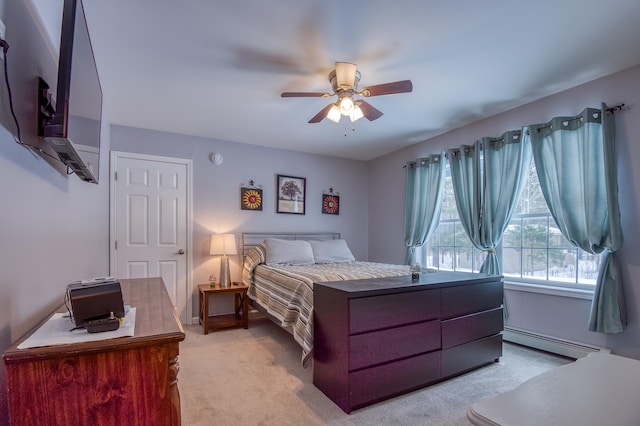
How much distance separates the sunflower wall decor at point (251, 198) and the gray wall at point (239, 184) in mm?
64

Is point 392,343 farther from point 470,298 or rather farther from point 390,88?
point 390,88

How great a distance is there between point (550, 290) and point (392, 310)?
188 cm

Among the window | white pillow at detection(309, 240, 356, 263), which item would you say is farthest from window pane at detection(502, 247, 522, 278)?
white pillow at detection(309, 240, 356, 263)

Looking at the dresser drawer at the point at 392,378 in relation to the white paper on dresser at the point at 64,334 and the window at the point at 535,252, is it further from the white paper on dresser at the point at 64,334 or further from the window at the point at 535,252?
the window at the point at 535,252

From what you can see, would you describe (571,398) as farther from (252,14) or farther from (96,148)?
(96,148)

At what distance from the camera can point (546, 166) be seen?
2963 mm

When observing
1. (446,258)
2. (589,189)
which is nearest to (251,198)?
(446,258)

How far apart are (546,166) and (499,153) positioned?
0.52 meters

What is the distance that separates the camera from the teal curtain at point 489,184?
321cm

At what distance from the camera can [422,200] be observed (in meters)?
4.34

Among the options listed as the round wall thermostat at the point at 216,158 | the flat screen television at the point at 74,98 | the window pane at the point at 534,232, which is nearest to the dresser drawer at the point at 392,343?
the window pane at the point at 534,232

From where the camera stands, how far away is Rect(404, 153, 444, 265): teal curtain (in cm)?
414

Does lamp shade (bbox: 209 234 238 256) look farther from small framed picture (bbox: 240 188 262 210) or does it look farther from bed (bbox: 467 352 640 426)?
bed (bbox: 467 352 640 426)

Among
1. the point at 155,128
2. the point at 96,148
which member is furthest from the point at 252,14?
the point at 155,128
